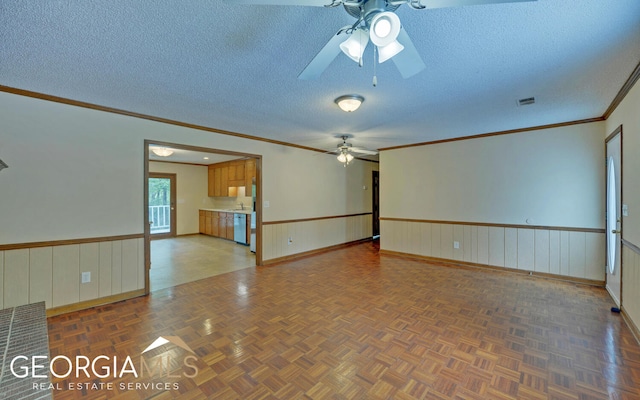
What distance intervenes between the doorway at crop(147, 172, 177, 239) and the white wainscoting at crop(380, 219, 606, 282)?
639cm

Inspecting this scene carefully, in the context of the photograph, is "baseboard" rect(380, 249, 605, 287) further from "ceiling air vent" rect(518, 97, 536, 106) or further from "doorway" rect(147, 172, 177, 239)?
"doorway" rect(147, 172, 177, 239)

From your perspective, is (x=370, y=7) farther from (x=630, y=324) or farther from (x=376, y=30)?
(x=630, y=324)

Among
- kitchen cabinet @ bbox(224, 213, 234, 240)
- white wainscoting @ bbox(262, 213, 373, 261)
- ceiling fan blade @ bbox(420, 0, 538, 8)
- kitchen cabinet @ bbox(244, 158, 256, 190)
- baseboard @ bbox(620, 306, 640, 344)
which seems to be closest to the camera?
ceiling fan blade @ bbox(420, 0, 538, 8)

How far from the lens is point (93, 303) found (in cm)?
315

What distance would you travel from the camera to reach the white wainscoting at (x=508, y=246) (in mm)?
3834

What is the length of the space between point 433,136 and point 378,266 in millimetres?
2534

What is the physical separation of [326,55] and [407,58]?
1.57 feet

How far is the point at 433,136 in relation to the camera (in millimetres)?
4797

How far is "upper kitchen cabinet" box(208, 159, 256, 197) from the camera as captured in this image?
7.23m

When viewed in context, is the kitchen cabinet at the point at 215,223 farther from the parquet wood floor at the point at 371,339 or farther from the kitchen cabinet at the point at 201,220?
the parquet wood floor at the point at 371,339

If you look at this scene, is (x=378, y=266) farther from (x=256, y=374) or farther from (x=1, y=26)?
(x=1, y=26)

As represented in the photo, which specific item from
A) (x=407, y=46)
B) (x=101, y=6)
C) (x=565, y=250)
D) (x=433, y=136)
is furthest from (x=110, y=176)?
(x=565, y=250)

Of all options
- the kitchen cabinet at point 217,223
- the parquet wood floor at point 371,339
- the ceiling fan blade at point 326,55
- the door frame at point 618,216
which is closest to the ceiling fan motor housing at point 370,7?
the ceiling fan blade at point 326,55

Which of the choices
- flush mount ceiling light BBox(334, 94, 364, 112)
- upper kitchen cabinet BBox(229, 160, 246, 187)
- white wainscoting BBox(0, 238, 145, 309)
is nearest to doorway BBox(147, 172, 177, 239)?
upper kitchen cabinet BBox(229, 160, 246, 187)
